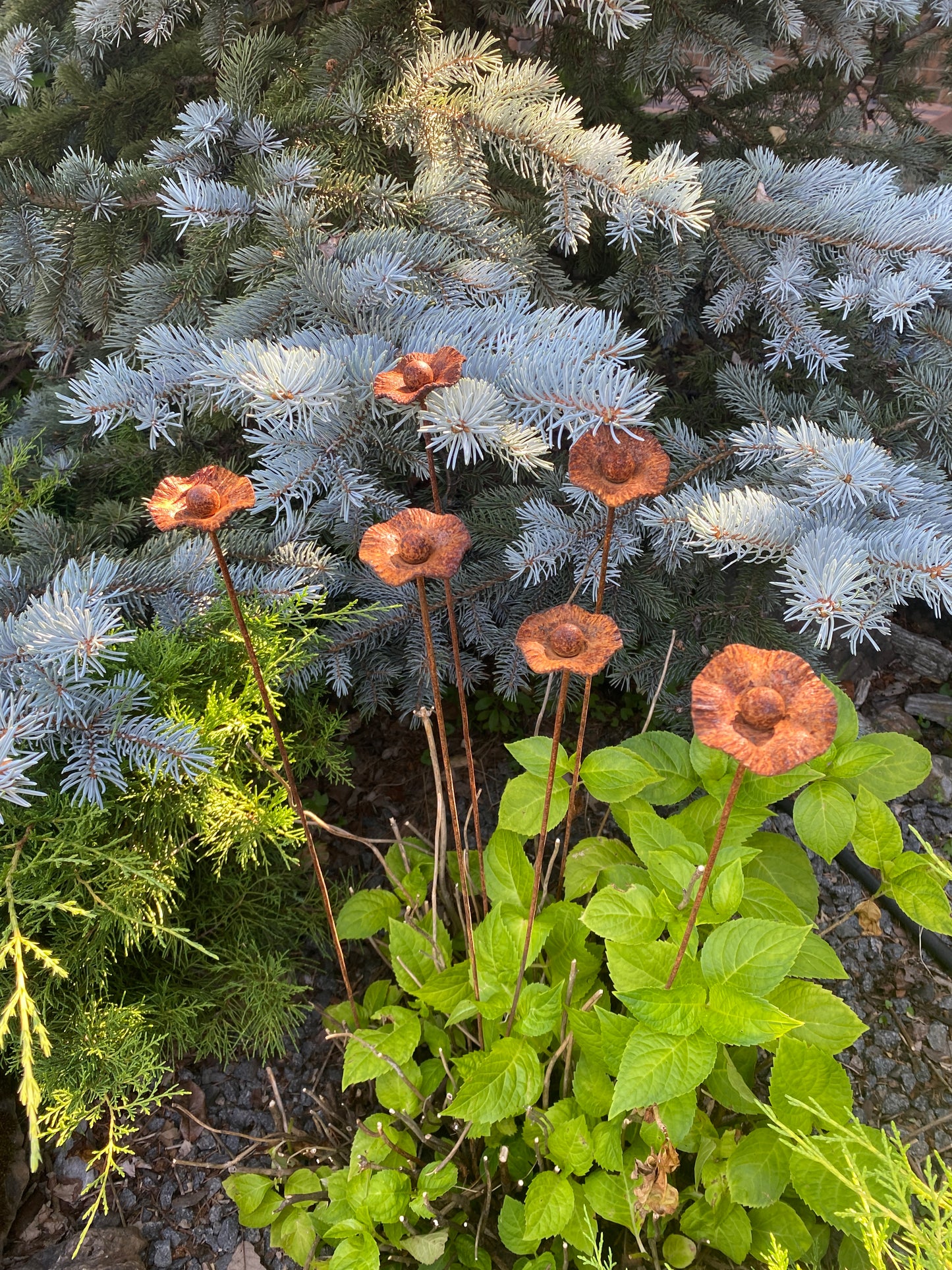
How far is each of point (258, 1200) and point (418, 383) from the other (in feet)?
3.34

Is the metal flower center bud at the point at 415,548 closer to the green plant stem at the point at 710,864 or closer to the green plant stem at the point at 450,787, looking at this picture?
the green plant stem at the point at 450,787

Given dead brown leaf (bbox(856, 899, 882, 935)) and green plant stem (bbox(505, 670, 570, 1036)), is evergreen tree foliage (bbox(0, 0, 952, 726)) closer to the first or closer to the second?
green plant stem (bbox(505, 670, 570, 1036))

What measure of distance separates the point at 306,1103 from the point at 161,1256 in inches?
9.8

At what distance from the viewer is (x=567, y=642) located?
25.5 inches

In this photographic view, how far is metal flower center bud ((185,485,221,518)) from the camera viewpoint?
0.66 metres

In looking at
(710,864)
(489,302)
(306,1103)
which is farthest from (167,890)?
(489,302)

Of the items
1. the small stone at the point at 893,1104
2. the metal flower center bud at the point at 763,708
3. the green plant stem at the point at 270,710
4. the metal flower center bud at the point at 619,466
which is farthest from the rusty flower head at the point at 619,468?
the small stone at the point at 893,1104

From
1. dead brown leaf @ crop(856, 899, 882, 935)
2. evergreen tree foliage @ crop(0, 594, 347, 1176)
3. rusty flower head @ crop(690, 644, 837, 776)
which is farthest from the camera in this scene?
dead brown leaf @ crop(856, 899, 882, 935)

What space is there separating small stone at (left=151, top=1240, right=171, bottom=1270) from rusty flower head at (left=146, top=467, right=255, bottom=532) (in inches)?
40.2

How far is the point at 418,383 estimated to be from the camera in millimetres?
771

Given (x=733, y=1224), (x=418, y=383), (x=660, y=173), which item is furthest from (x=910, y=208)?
(x=733, y=1224)

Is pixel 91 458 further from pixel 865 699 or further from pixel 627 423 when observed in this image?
pixel 865 699

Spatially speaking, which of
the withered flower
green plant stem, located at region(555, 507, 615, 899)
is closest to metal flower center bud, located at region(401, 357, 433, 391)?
green plant stem, located at region(555, 507, 615, 899)

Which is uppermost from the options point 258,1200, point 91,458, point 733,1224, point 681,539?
point 91,458
